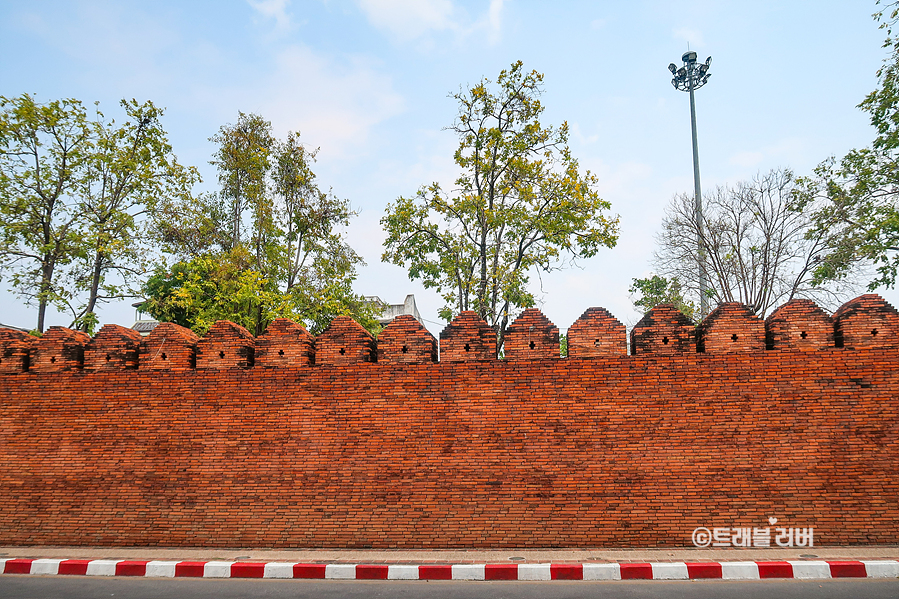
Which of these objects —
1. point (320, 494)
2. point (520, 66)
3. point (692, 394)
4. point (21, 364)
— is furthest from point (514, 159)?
point (21, 364)

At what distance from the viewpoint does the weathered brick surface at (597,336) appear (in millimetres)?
6836

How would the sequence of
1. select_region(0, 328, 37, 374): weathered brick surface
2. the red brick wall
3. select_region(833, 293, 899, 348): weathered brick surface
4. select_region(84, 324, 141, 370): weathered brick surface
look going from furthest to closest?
select_region(0, 328, 37, 374): weathered brick surface < select_region(84, 324, 141, 370): weathered brick surface < select_region(833, 293, 899, 348): weathered brick surface < the red brick wall

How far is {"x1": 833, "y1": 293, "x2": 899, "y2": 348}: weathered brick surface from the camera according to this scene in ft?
21.7

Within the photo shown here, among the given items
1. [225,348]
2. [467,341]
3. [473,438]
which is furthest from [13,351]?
[473,438]

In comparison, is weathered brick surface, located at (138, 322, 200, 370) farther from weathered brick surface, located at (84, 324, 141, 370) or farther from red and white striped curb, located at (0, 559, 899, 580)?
red and white striped curb, located at (0, 559, 899, 580)

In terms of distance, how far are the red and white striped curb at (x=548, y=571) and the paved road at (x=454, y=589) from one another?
85mm

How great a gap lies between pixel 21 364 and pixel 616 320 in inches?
339

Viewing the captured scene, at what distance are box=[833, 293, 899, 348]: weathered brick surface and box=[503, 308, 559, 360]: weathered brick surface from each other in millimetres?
3664

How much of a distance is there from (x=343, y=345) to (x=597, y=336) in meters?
3.43

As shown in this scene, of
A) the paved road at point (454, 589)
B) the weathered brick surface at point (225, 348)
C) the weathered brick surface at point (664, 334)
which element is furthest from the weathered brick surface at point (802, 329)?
the weathered brick surface at point (225, 348)

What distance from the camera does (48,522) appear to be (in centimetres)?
712

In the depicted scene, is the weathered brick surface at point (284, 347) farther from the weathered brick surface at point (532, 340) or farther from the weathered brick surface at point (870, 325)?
the weathered brick surface at point (870, 325)

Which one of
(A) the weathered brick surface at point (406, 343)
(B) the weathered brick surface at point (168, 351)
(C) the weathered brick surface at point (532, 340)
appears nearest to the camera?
(C) the weathered brick surface at point (532, 340)

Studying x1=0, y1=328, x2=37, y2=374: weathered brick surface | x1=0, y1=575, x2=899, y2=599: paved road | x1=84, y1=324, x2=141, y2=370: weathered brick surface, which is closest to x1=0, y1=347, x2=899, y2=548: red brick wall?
x1=84, y1=324, x2=141, y2=370: weathered brick surface
